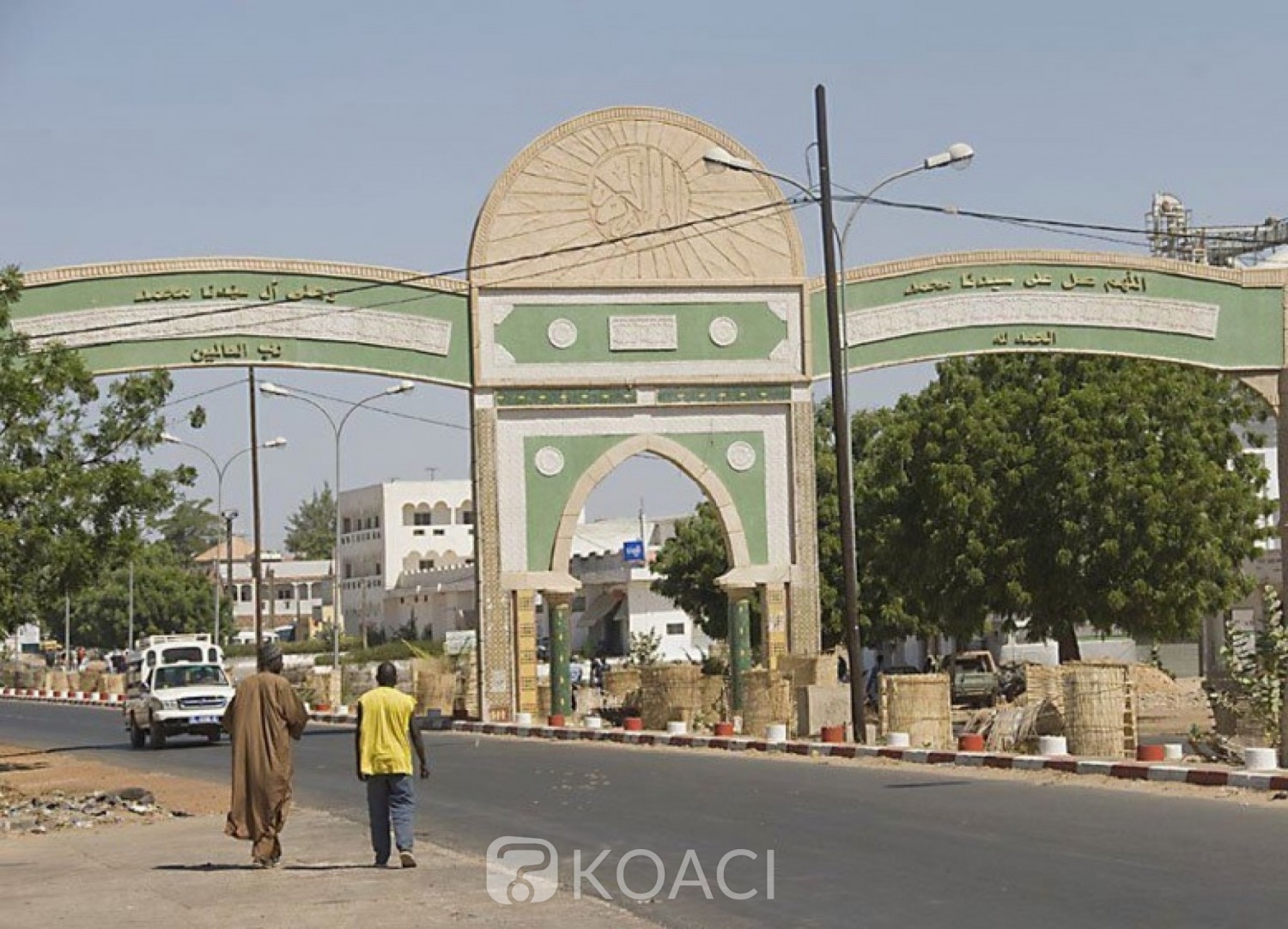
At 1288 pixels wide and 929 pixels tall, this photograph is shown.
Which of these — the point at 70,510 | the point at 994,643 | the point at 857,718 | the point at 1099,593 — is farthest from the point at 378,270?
the point at 994,643

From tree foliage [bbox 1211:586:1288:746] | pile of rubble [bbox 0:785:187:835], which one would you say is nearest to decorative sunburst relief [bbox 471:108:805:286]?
tree foliage [bbox 1211:586:1288:746]

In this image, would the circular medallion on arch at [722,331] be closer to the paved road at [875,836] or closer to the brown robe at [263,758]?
the paved road at [875,836]

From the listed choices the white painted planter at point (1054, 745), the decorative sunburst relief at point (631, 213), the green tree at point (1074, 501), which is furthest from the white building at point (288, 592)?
the white painted planter at point (1054, 745)

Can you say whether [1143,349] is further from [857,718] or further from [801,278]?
[857,718]

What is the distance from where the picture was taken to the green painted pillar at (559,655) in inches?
1519

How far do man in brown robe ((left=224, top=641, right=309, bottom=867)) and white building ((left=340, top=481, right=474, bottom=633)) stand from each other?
3463 inches

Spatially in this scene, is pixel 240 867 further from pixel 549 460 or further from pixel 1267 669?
pixel 549 460

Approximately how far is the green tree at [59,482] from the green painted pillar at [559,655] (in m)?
10.2

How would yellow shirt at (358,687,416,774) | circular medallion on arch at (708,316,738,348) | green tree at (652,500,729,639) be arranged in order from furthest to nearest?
green tree at (652,500,729,639), circular medallion on arch at (708,316,738,348), yellow shirt at (358,687,416,774)

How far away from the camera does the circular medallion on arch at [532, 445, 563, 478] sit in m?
38.0

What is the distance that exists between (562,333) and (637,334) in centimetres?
135

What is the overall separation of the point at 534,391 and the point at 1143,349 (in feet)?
36.8

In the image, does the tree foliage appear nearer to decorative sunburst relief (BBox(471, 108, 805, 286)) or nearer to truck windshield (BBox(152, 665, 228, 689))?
decorative sunburst relief (BBox(471, 108, 805, 286))

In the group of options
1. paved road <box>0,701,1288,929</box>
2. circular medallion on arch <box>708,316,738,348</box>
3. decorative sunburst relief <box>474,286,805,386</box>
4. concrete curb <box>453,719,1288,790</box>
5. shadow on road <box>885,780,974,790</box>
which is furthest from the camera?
circular medallion on arch <box>708,316,738,348</box>
